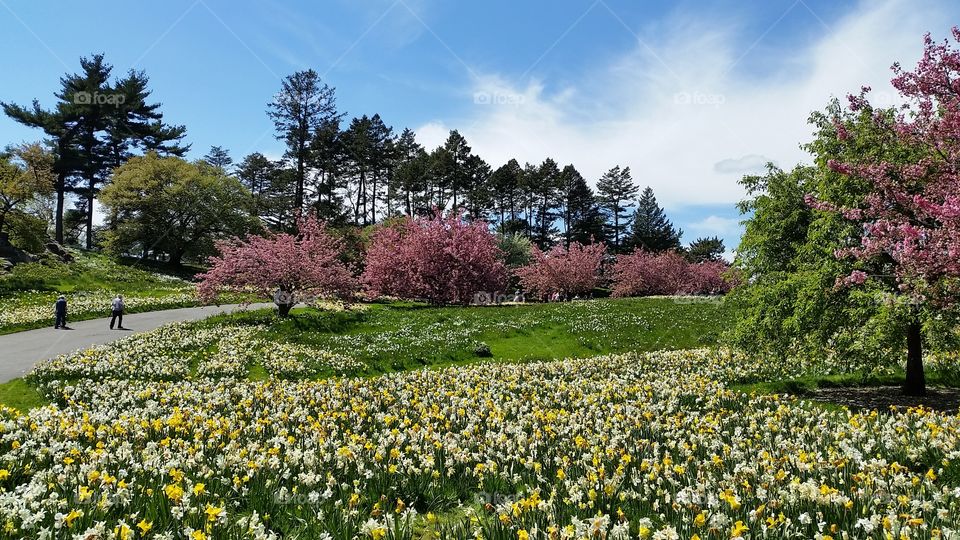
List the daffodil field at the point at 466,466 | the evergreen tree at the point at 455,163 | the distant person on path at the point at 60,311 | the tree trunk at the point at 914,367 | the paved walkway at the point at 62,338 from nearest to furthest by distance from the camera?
the daffodil field at the point at 466,466
the tree trunk at the point at 914,367
the paved walkway at the point at 62,338
the distant person on path at the point at 60,311
the evergreen tree at the point at 455,163

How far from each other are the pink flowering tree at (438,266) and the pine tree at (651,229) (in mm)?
53190

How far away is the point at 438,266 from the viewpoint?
34156 millimetres

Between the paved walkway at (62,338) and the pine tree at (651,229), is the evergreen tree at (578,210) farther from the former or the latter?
the paved walkway at (62,338)

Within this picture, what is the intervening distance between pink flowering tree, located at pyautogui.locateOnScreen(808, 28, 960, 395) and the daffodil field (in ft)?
6.48

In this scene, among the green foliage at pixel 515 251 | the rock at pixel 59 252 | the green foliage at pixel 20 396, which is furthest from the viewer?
the green foliage at pixel 515 251

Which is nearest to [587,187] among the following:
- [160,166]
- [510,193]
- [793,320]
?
[510,193]

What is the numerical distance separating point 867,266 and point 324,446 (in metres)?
9.37

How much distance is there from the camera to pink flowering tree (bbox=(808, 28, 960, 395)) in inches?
289

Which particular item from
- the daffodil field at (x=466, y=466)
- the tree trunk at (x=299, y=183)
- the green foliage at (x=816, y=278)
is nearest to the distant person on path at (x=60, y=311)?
the daffodil field at (x=466, y=466)

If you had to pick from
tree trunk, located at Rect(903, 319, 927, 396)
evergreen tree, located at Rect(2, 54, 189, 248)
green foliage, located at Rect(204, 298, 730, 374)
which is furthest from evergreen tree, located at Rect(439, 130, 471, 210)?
tree trunk, located at Rect(903, 319, 927, 396)

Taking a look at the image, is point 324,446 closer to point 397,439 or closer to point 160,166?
point 397,439

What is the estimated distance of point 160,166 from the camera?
50.2 meters

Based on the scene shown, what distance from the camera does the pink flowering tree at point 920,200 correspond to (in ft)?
24.1

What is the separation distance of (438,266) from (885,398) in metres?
26.2
